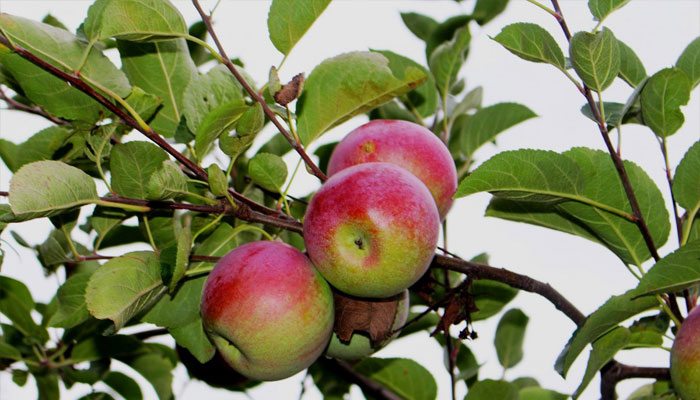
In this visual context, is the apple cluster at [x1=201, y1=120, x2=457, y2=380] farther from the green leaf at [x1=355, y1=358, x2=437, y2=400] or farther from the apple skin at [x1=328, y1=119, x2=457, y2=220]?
the green leaf at [x1=355, y1=358, x2=437, y2=400]

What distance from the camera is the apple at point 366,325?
1.43 metres

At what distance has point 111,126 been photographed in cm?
139

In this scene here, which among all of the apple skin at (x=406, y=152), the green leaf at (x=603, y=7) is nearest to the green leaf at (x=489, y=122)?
the apple skin at (x=406, y=152)

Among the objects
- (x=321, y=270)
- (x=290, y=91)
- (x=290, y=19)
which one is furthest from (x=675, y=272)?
(x=290, y=19)

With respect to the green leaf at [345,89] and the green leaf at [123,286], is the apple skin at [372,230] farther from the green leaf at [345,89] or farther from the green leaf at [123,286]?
the green leaf at [123,286]

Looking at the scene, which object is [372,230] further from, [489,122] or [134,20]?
[489,122]

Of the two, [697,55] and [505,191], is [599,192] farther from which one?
[697,55]

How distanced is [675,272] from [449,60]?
92 cm

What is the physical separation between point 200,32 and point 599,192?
111 centimetres

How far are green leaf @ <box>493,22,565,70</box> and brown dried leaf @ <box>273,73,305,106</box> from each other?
1.31 feet

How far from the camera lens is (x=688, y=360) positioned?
134 centimetres

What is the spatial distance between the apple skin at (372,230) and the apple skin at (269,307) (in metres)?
0.06

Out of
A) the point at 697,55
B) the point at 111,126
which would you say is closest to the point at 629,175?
the point at 697,55

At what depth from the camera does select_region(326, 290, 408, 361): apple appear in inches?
56.4
